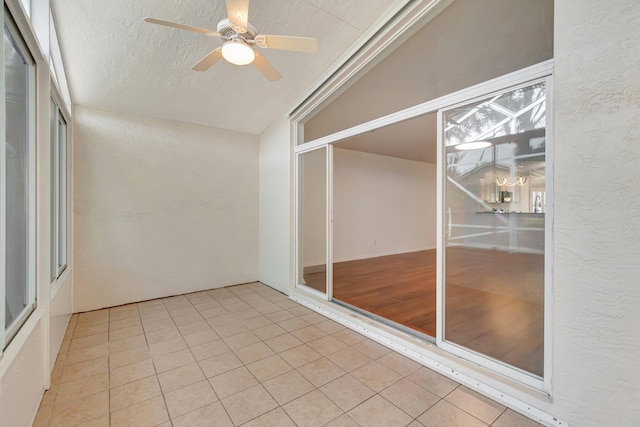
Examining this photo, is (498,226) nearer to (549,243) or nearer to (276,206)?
(549,243)

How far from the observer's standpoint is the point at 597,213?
152cm

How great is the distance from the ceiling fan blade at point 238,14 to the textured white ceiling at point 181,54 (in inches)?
30.9

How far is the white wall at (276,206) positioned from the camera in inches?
165

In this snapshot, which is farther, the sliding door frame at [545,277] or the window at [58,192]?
the window at [58,192]

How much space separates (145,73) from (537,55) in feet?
12.5

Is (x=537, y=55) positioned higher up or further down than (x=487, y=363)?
higher up

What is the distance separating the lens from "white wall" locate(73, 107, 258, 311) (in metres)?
3.57

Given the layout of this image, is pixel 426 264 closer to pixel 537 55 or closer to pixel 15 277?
pixel 537 55

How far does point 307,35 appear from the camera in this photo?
2816 mm

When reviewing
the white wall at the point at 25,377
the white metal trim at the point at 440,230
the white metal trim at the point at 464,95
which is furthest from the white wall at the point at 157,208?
the white metal trim at the point at 440,230

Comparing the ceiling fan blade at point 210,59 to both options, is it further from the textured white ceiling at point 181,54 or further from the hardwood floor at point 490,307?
the hardwood floor at point 490,307

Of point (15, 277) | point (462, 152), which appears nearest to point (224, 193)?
point (15, 277)

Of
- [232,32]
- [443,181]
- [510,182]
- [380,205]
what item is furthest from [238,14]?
[380,205]

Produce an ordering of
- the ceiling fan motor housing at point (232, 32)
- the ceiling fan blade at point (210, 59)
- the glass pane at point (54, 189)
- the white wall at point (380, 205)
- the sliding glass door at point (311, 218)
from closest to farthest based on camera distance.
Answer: the ceiling fan motor housing at point (232, 32)
the ceiling fan blade at point (210, 59)
the glass pane at point (54, 189)
the sliding glass door at point (311, 218)
the white wall at point (380, 205)
